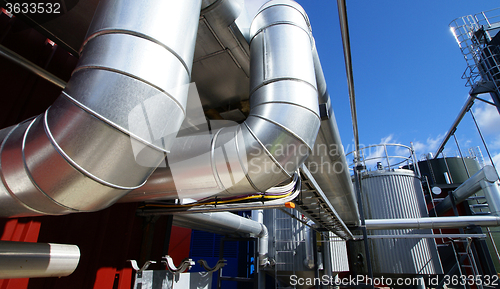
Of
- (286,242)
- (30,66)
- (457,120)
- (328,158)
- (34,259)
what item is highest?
(457,120)

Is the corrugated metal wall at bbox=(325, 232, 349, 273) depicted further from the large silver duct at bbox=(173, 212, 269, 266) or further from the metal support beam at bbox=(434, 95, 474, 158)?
the metal support beam at bbox=(434, 95, 474, 158)

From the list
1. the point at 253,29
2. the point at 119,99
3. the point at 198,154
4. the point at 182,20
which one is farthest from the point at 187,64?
the point at 253,29

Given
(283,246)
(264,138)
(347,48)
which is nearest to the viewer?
(264,138)

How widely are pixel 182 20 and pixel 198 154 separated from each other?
809 millimetres

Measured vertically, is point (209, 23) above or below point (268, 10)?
below

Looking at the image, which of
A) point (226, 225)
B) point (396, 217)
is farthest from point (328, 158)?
point (396, 217)

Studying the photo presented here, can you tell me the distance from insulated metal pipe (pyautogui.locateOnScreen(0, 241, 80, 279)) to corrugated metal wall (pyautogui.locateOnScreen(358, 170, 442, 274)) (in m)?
8.69

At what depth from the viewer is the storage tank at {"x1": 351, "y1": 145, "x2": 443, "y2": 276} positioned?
762 centimetres

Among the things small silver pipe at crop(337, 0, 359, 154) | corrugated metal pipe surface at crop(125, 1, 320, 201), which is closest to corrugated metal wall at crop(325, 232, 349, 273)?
small silver pipe at crop(337, 0, 359, 154)

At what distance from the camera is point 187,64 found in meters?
1.33

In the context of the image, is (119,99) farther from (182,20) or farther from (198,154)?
(198,154)

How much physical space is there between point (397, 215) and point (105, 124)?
9.31 meters

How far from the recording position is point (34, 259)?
4.50 feet

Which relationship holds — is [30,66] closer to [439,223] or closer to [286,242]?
[286,242]
